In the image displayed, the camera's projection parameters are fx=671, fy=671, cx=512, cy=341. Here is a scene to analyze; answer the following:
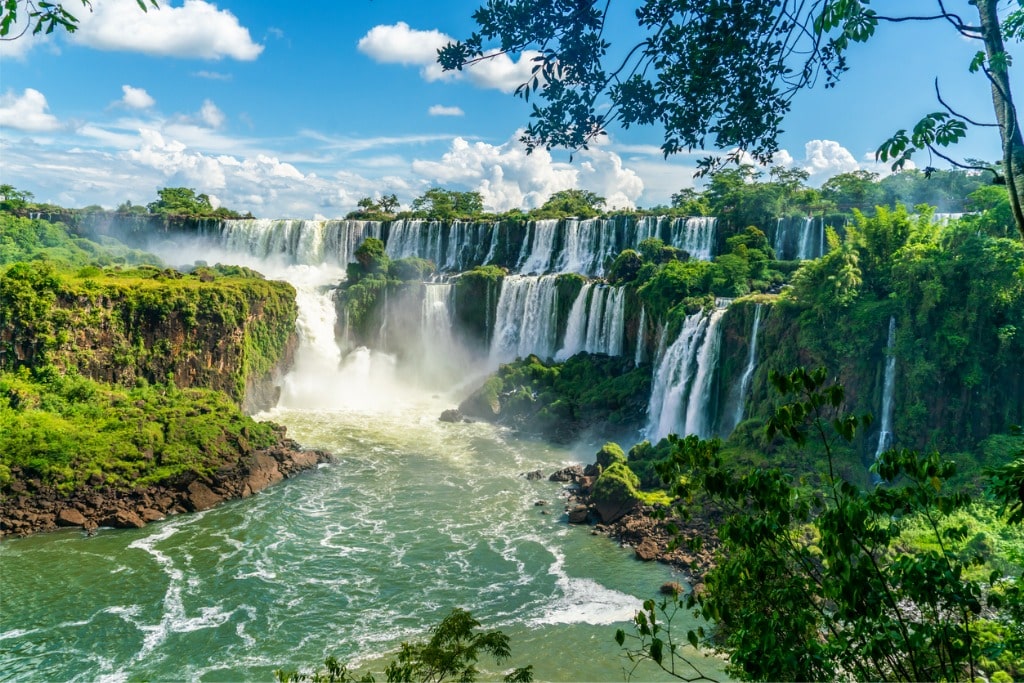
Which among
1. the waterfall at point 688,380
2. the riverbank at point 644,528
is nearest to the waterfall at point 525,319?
the waterfall at point 688,380

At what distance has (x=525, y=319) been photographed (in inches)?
1236

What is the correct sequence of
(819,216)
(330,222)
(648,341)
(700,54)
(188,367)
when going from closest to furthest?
(700,54) → (188,367) → (648,341) → (819,216) → (330,222)

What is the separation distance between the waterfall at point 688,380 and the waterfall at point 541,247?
48.5 ft

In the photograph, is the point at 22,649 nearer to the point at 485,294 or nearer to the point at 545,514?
the point at 545,514

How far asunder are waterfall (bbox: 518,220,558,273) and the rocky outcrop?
21.5 metres

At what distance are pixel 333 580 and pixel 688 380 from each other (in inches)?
531

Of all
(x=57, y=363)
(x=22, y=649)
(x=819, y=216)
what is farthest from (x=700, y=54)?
(x=819, y=216)

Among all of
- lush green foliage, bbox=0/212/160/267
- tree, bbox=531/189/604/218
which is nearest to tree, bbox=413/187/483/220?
tree, bbox=531/189/604/218

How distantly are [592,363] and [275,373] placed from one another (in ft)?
45.1

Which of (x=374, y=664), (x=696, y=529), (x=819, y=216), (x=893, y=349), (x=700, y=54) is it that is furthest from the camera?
(x=819, y=216)

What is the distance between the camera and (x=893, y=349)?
1702 centimetres

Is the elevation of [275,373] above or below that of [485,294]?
below

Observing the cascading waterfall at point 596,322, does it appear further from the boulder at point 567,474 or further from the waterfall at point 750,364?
the boulder at point 567,474

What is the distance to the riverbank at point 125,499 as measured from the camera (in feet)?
53.5
